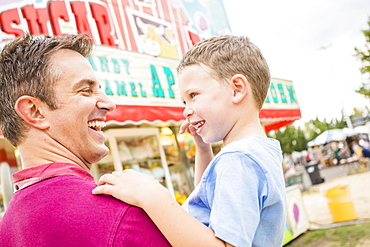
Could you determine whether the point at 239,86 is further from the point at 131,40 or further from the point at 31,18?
the point at 131,40

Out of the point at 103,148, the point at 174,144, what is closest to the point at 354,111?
the point at 174,144

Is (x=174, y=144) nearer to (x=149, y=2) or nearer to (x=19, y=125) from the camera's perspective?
(x=149, y=2)

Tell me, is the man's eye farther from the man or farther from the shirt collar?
the shirt collar

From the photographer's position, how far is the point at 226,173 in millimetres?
1271

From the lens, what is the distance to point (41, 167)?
4.05ft

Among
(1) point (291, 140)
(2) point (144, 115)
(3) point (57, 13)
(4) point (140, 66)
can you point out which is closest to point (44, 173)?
(2) point (144, 115)

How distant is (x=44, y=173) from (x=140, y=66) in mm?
3884

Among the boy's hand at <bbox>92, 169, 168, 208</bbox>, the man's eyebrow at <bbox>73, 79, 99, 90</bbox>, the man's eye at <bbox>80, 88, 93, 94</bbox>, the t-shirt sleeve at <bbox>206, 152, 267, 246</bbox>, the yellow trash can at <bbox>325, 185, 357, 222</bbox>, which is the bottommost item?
the yellow trash can at <bbox>325, 185, 357, 222</bbox>

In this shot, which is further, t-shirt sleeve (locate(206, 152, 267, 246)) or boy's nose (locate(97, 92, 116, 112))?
boy's nose (locate(97, 92, 116, 112))

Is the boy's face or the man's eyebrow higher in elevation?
the man's eyebrow

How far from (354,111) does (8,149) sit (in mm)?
63251

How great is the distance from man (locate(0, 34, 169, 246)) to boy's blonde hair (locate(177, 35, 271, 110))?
19.8 inches

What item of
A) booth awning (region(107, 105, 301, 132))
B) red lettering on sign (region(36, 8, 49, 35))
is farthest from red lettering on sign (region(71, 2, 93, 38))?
booth awning (region(107, 105, 301, 132))

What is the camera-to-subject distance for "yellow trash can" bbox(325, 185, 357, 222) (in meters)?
7.55
